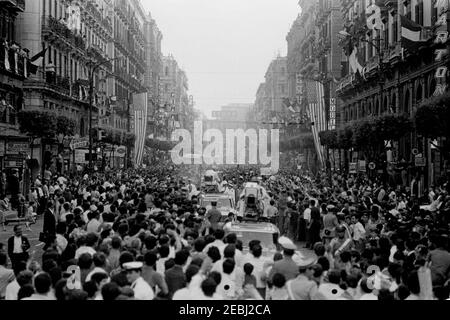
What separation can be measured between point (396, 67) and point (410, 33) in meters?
10.6

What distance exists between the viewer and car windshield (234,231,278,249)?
49.0ft

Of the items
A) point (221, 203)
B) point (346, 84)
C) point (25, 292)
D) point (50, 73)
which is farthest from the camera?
point (346, 84)

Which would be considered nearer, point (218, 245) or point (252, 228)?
point (218, 245)

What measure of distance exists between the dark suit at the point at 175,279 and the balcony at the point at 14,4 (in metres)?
34.7

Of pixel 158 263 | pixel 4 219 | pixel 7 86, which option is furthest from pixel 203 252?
pixel 7 86

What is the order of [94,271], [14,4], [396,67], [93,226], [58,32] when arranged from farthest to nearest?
[58,32]
[396,67]
[14,4]
[93,226]
[94,271]

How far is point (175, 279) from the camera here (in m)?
10.4

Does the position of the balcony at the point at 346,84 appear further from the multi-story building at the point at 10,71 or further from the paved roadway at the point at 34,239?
the paved roadway at the point at 34,239

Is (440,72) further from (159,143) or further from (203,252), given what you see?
(159,143)

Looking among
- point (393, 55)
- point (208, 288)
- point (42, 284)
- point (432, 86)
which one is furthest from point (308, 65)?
point (42, 284)

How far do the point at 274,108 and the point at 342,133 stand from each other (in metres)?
113

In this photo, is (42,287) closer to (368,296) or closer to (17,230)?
(368,296)

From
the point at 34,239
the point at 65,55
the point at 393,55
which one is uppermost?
the point at 65,55

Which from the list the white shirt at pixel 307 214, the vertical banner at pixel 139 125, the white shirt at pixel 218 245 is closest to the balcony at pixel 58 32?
the vertical banner at pixel 139 125
